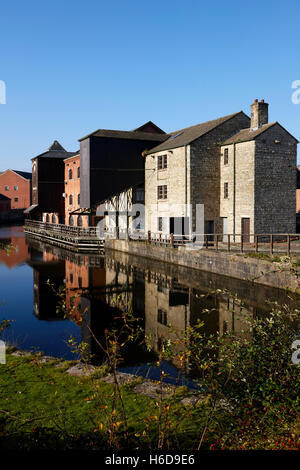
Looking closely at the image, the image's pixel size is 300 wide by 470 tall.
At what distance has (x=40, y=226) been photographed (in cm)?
4969

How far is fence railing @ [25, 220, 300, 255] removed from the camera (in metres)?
21.6

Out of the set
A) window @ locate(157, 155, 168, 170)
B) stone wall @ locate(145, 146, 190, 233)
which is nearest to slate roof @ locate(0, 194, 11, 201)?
stone wall @ locate(145, 146, 190, 233)

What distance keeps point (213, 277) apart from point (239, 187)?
968cm

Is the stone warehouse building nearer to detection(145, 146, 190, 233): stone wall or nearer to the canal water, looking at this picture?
detection(145, 146, 190, 233): stone wall

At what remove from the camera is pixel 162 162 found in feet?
106

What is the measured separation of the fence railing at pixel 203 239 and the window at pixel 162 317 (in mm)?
6716

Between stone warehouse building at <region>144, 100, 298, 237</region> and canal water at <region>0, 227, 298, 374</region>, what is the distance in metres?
5.98

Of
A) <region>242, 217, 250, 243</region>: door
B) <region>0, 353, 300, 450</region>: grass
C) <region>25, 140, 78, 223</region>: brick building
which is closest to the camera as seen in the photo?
<region>0, 353, 300, 450</region>: grass

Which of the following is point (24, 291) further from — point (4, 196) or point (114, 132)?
point (4, 196)

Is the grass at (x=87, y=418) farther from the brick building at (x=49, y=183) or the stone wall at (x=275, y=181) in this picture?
the brick building at (x=49, y=183)

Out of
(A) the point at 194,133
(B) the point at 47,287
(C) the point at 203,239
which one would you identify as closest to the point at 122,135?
(A) the point at 194,133

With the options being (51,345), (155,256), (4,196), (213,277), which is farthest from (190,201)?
(4,196)

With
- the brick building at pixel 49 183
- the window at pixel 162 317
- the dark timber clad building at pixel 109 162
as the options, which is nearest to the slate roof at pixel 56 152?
the brick building at pixel 49 183

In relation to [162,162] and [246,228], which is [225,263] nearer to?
[246,228]
